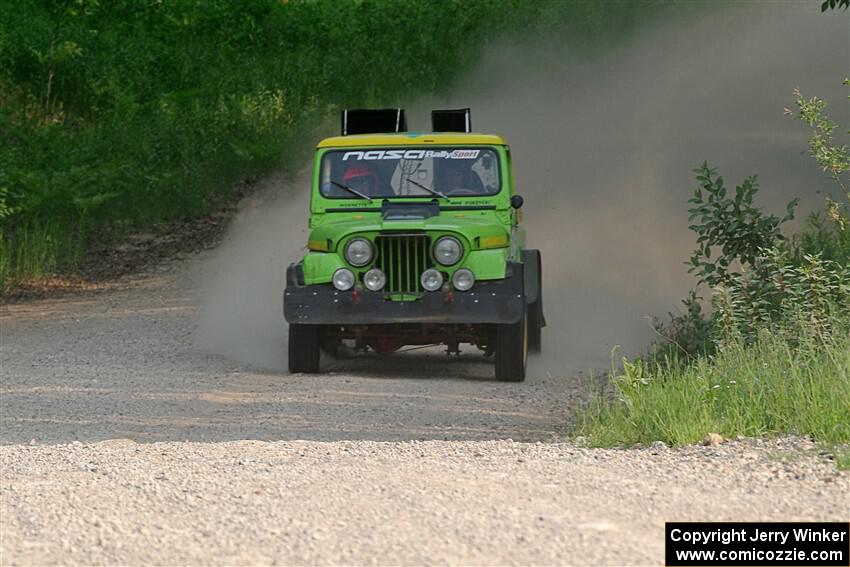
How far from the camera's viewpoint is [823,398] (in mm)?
7988

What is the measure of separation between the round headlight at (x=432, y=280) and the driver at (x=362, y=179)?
1.27 metres

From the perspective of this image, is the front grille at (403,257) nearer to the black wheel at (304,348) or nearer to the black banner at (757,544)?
the black wheel at (304,348)

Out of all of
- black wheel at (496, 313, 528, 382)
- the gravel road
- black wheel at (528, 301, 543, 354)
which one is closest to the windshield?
black wheel at (528, 301, 543, 354)

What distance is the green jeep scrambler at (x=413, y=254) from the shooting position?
12.1 meters

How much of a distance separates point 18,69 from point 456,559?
22937mm

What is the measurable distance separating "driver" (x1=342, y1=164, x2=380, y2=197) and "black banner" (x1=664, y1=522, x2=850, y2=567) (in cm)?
765

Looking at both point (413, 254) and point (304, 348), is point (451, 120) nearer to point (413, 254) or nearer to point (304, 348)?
point (413, 254)

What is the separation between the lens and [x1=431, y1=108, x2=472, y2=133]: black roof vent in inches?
558

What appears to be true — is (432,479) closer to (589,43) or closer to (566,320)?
(566,320)

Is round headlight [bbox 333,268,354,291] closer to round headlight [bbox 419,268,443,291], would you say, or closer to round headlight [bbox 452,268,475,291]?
round headlight [bbox 419,268,443,291]

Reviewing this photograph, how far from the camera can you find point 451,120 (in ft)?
47.0

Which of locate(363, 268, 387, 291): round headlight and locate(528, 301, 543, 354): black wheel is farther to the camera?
locate(528, 301, 543, 354): black wheel

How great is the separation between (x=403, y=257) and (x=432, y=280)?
0.34 metres

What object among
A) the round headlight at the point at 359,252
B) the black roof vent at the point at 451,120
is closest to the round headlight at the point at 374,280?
the round headlight at the point at 359,252
